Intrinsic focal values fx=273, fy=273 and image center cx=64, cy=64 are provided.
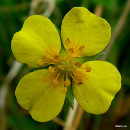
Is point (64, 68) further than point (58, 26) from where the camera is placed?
No

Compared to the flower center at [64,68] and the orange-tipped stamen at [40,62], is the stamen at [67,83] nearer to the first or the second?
the flower center at [64,68]

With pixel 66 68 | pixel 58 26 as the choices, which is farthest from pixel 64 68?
pixel 58 26

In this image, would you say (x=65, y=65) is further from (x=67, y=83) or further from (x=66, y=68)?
(x=67, y=83)

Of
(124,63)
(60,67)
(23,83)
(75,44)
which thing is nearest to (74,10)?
(75,44)

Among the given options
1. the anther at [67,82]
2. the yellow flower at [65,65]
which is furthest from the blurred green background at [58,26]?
the anther at [67,82]

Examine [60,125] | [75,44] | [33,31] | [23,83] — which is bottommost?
[60,125]

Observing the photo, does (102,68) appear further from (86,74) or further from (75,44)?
(75,44)
